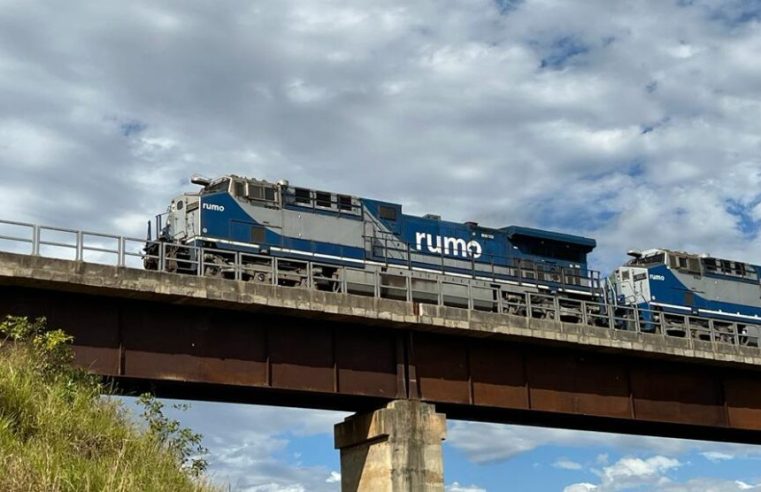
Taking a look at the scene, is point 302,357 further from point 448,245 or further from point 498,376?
point 448,245

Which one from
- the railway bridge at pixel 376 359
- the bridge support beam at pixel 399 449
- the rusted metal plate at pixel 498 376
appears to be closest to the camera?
the railway bridge at pixel 376 359

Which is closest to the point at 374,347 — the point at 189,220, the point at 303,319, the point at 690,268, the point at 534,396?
the point at 303,319

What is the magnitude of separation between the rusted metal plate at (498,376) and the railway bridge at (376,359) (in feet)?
0.12

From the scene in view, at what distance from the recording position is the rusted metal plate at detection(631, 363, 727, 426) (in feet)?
108

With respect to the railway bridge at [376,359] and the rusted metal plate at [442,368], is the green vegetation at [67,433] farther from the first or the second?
the rusted metal plate at [442,368]

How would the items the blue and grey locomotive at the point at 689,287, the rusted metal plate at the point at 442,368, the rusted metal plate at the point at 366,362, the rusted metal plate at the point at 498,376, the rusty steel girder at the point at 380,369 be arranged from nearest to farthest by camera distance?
the rusty steel girder at the point at 380,369, the rusted metal plate at the point at 366,362, the rusted metal plate at the point at 442,368, the rusted metal plate at the point at 498,376, the blue and grey locomotive at the point at 689,287

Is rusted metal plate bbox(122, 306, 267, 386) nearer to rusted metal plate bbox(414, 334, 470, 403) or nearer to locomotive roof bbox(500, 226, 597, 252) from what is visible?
rusted metal plate bbox(414, 334, 470, 403)

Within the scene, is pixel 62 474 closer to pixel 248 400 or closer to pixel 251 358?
pixel 251 358

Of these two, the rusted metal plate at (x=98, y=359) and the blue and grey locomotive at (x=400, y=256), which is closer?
the rusted metal plate at (x=98, y=359)

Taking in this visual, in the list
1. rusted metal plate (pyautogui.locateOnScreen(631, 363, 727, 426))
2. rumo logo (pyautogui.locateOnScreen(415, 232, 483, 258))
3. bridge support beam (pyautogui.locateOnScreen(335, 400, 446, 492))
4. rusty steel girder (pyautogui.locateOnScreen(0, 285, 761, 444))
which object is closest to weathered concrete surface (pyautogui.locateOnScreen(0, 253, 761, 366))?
rusty steel girder (pyautogui.locateOnScreen(0, 285, 761, 444))

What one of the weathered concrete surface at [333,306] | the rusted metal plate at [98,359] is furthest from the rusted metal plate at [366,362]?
the rusted metal plate at [98,359]

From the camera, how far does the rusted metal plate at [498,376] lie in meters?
30.0

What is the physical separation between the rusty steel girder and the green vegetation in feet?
6.17

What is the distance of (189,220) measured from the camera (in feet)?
112
